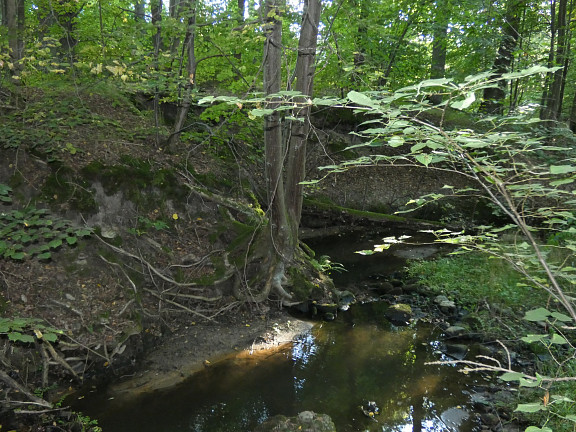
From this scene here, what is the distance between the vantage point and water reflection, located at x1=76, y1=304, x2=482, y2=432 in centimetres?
433

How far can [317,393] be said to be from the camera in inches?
194

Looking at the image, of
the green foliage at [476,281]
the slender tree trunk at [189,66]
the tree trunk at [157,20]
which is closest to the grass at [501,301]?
the green foliage at [476,281]

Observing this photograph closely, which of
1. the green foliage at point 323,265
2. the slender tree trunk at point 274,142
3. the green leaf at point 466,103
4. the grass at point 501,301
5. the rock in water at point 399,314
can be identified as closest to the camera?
the green leaf at point 466,103

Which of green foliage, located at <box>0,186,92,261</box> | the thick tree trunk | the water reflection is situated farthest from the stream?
green foliage, located at <box>0,186,92,261</box>

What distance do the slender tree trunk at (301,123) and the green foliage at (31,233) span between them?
3.50 meters

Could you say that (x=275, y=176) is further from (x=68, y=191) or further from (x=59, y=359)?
(x=59, y=359)

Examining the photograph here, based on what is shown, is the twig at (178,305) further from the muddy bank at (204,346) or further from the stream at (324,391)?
the stream at (324,391)

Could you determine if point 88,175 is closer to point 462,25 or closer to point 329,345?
point 329,345

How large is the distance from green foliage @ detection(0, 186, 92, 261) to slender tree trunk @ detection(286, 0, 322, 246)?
3.50 metres

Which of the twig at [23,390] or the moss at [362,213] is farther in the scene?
the moss at [362,213]

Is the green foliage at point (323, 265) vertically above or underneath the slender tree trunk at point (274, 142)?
underneath

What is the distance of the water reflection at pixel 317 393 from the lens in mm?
4328

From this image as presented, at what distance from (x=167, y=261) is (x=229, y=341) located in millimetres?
1713

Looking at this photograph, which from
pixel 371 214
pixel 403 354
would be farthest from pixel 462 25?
pixel 403 354
